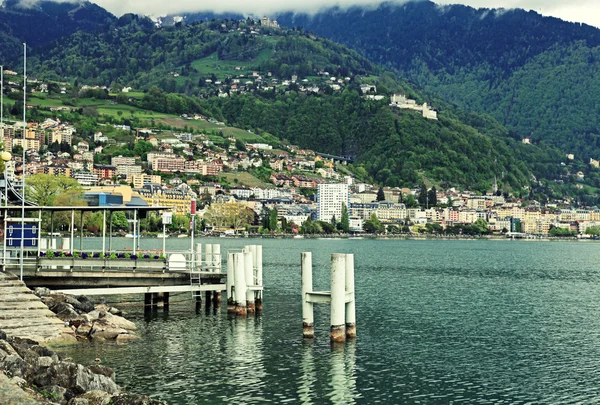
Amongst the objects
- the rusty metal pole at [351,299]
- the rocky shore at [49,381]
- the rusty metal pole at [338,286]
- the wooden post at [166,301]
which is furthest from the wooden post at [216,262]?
the rocky shore at [49,381]

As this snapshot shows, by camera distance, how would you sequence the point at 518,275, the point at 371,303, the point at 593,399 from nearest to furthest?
1. the point at 593,399
2. the point at 371,303
3. the point at 518,275

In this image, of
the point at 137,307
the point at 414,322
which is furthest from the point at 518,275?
the point at 137,307

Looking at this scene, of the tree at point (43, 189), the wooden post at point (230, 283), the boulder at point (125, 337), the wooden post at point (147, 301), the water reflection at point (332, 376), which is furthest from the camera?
the tree at point (43, 189)

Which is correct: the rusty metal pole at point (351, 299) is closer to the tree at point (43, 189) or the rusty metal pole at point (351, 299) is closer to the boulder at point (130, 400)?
the boulder at point (130, 400)

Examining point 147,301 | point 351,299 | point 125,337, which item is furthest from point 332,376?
point 147,301

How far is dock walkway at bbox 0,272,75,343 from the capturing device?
1212 inches

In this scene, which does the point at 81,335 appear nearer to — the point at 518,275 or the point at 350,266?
the point at 350,266

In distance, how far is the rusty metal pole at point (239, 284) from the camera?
133ft

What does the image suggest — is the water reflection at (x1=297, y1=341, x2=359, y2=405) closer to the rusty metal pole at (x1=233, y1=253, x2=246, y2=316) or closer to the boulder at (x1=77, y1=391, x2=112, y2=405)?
the boulder at (x1=77, y1=391, x2=112, y2=405)

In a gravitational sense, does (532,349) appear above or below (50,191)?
below

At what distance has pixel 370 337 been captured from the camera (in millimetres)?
37531

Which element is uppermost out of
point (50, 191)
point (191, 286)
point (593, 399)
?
point (50, 191)

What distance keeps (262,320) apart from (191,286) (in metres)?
3.74

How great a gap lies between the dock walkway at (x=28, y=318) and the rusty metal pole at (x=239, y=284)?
32.2 ft
